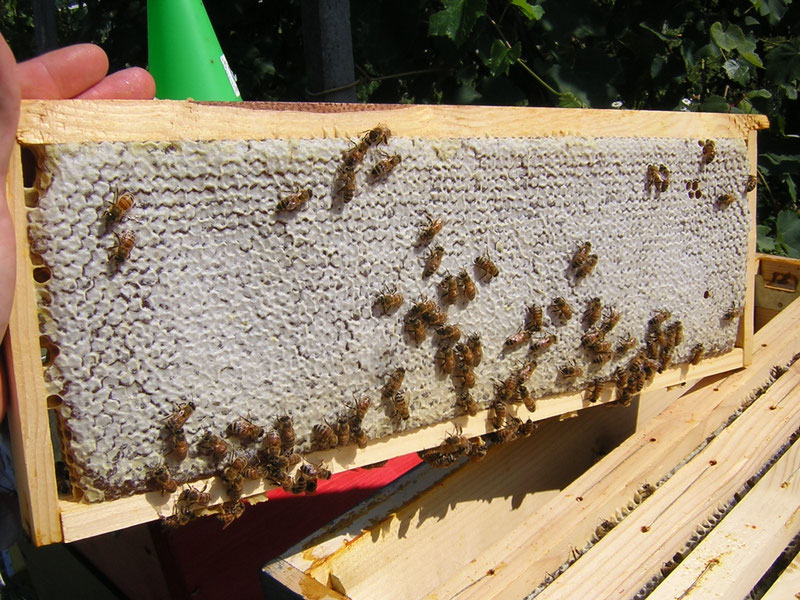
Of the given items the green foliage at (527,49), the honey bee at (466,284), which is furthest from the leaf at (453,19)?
the honey bee at (466,284)

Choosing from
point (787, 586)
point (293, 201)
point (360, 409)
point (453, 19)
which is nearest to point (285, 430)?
point (360, 409)

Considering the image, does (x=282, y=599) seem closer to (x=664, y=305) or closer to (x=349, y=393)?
(x=349, y=393)

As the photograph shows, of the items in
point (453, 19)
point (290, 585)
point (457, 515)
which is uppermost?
point (453, 19)

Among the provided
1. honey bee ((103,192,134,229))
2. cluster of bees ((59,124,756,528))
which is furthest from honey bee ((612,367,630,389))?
honey bee ((103,192,134,229))

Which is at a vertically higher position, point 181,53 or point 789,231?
point 181,53

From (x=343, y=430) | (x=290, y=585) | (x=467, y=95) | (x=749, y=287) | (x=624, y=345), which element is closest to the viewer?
(x=290, y=585)

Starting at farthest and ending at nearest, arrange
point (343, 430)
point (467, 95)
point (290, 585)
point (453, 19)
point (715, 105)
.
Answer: point (715, 105), point (467, 95), point (453, 19), point (343, 430), point (290, 585)

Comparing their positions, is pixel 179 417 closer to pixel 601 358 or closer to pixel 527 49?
pixel 601 358

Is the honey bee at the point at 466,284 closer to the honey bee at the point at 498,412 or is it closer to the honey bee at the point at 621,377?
the honey bee at the point at 498,412
